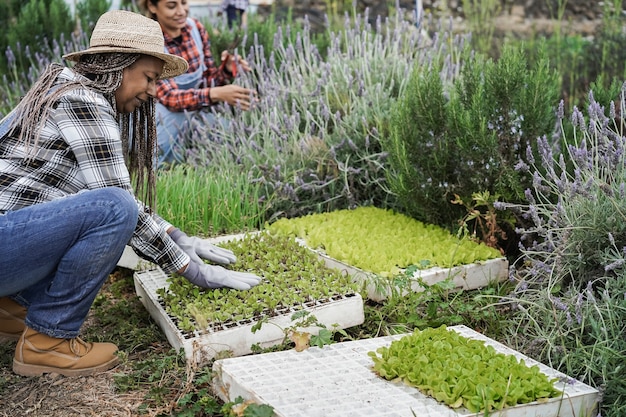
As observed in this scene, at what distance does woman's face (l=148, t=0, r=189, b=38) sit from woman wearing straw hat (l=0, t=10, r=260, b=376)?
7.40 ft

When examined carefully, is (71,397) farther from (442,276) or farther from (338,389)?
(442,276)

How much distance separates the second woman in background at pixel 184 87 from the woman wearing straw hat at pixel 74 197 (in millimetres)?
2192

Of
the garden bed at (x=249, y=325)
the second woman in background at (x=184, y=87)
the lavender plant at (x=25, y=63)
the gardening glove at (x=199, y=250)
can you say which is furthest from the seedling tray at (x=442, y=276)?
the lavender plant at (x=25, y=63)

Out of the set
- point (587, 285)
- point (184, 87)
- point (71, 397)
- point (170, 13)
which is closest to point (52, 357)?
point (71, 397)

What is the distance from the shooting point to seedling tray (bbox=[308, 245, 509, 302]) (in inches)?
131

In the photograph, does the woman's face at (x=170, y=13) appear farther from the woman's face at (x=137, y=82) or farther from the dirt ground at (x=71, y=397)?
the dirt ground at (x=71, y=397)

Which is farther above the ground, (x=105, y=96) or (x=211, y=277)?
(x=105, y=96)

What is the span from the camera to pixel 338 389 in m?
2.37

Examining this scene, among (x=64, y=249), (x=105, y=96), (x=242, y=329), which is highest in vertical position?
(x=105, y=96)

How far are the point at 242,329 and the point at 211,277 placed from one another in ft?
0.93

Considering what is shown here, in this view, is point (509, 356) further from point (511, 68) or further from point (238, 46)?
point (238, 46)

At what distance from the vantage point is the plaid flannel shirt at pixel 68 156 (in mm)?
2703

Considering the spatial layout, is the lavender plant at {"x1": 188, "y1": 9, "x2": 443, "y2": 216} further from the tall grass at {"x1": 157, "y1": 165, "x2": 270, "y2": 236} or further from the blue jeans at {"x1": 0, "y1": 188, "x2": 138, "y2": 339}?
the blue jeans at {"x1": 0, "y1": 188, "x2": 138, "y2": 339}

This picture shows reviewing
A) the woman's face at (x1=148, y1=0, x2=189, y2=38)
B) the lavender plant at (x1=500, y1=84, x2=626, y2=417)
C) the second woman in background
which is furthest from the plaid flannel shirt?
the woman's face at (x1=148, y1=0, x2=189, y2=38)
